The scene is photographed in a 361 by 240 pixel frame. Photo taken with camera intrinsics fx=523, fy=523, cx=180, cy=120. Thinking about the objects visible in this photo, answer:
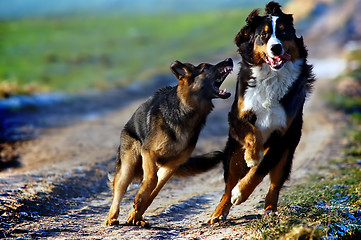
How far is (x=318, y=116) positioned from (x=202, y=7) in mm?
59559

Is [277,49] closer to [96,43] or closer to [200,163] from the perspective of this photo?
[200,163]

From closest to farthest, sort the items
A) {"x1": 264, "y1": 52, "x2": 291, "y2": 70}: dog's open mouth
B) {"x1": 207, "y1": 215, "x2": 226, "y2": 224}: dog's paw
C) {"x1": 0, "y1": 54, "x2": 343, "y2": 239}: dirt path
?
{"x1": 0, "y1": 54, "x2": 343, "y2": 239}: dirt path < {"x1": 264, "y1": 52, "x2": 291, "y2": 70}: dog's open mouth < {"x1": 207, "y1": 215, "x2": 226, "y2": 224}: dog's paw

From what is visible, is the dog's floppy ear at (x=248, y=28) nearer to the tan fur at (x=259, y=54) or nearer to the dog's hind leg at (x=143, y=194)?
the tan fur at (x=259, y=54)

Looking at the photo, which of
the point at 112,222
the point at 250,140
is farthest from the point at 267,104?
the point at 112,222

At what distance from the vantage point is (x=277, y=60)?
5.66m

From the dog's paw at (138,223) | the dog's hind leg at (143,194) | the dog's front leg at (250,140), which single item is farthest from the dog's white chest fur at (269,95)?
the dog's paw at (138,223)

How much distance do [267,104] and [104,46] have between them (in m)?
37.9

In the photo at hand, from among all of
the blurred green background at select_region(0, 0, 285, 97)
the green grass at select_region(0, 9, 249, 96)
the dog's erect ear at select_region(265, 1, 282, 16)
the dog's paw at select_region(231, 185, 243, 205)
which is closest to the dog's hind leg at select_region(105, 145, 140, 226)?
the dog's paw at select_region(231, 185, 243, 205)

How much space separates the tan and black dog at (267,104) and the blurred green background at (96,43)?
11.3 meters

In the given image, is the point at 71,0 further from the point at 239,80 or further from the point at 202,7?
the point at 239,80

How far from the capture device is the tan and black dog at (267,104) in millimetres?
5688

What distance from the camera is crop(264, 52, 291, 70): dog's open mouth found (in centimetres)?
562

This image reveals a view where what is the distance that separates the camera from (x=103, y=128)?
12.7 m

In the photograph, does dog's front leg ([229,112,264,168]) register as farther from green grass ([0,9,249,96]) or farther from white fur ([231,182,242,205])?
green grass ([0,9,249,96])
